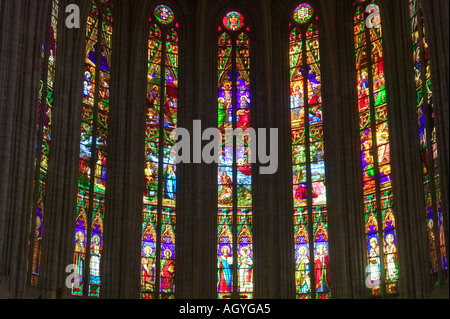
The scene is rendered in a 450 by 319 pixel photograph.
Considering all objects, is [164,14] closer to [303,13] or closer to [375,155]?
[303,13]

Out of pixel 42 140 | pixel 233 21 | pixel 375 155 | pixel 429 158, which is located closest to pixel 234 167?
pixel 375 155

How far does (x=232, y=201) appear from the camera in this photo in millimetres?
26484

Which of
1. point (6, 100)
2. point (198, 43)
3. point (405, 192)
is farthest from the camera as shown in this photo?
point (198, 43)

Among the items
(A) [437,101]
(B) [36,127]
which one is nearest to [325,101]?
(A) [437,101]

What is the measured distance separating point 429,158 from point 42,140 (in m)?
9.32

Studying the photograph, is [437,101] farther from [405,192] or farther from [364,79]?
[364,79]

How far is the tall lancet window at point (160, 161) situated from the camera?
25500 mm

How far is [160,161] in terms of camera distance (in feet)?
87.0

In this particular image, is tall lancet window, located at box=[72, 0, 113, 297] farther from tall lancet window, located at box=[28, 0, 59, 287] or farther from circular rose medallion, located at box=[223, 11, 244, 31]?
circular rose medallion, located at box=[223, 11, 244, 31]

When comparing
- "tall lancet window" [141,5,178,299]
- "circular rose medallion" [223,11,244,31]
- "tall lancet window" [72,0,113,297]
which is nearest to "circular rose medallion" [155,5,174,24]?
"tall lancet window" [141,5,178,299]

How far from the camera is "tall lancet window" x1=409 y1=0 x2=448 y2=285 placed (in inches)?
872

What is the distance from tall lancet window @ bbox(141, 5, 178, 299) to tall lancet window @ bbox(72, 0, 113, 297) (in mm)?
1250

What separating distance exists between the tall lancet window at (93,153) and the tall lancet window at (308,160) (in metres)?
5.21
